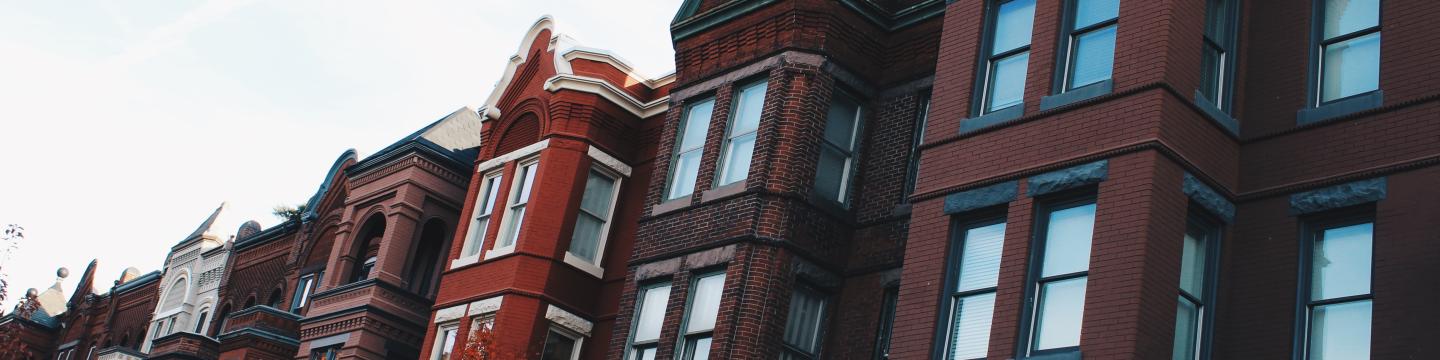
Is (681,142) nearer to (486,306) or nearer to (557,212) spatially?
(557,212)

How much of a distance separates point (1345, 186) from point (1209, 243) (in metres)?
1.32

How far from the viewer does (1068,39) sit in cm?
1514

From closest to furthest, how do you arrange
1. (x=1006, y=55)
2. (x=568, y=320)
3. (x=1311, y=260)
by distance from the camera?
(x=1311, y=260) < (x=1006, y=55) < (x=568, y=320)

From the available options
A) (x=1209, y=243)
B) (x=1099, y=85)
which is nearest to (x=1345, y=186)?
(x=1209, y=243)

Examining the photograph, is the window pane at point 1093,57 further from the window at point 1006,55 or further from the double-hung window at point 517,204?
the double-hung window at point 517,204

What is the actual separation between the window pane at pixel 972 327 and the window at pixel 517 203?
393 inches

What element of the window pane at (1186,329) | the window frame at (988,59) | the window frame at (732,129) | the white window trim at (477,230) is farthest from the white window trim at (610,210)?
the window pane at (1186,329)

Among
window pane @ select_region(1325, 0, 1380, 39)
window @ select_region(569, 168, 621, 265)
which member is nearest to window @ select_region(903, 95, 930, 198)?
window pane @ select_region(1325, 0, 1380, 39)

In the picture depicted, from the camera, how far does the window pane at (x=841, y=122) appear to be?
64.6ft

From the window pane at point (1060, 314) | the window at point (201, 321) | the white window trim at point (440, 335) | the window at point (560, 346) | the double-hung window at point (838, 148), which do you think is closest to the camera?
the window pane at point (1060, 314)

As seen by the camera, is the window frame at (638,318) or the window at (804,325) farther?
the window frame at (638,318)

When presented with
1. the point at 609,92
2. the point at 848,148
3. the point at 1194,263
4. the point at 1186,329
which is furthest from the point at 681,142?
the point at 1186,329

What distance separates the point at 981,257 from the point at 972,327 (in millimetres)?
752

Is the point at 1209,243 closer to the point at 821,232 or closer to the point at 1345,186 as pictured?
the point at 1345,186
